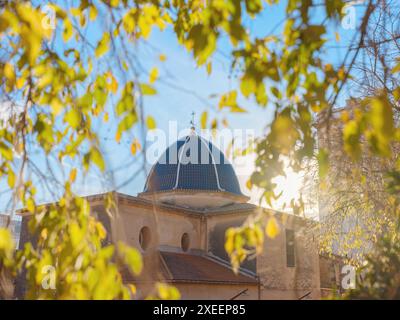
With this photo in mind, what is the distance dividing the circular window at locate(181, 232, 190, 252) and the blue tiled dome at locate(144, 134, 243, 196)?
2641 millimetres

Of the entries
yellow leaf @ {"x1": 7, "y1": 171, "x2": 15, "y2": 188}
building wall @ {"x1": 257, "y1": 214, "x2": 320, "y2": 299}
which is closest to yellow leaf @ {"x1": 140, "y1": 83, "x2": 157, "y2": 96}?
yellow leaf @ {"x1": 7, "y1": 171, "x2": 15, "y2": 188}

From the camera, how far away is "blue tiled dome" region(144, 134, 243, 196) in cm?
2038

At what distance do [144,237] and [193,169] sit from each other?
17.3 feet

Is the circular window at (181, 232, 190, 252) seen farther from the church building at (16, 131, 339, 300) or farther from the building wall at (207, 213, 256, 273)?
the building wall at (207, 213, 256, 273)

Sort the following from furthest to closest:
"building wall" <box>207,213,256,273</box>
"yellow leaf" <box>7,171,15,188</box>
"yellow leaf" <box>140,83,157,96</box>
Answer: "building wall" <box>207,213,256,273</box> < "yellow leaf" <box>7,171,15,188</box> < "yellow leaf" <box>140,83,157,96</box>

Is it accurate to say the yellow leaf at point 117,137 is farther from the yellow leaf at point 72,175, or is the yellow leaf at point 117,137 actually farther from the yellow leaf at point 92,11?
the yellow leaf at point 92,11

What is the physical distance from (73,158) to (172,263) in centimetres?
1307

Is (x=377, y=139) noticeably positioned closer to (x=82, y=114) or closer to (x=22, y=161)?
(x=82, y=114)

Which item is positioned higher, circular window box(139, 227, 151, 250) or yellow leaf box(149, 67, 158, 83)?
circular window box(139, 227, 151, 250)

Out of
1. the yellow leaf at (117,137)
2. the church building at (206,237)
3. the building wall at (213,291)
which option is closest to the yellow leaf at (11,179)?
the yellow leaf at (117,137)

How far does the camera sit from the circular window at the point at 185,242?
58.8 ft

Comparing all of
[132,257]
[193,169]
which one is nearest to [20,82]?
[132,257]
